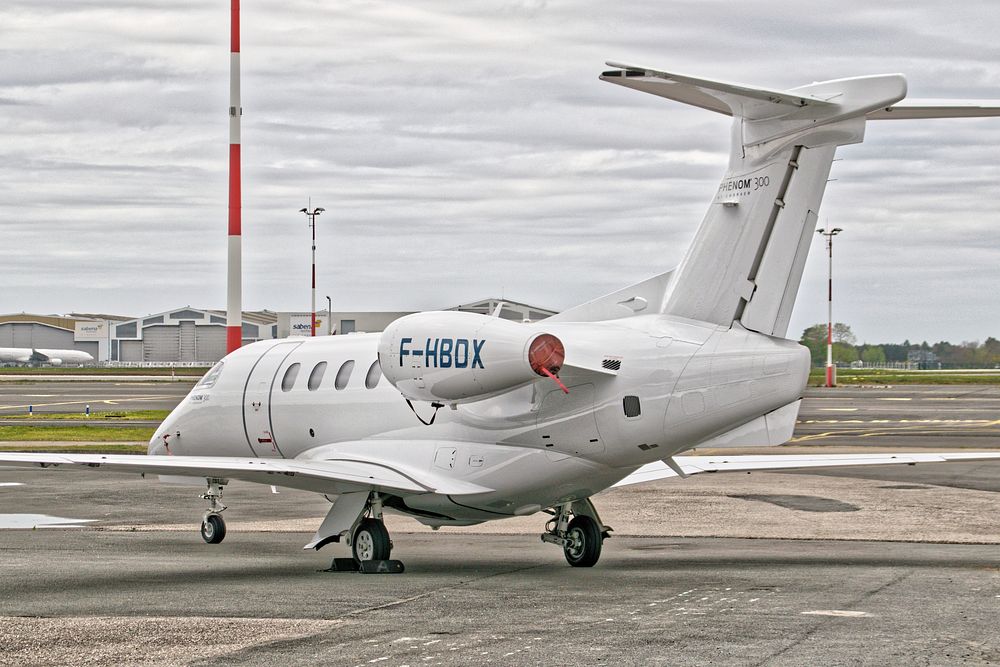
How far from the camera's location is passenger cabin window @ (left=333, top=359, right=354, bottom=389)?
19.4 m

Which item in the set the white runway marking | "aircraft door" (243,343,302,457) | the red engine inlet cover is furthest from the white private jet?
"aircraft door" (243,343,302,457)

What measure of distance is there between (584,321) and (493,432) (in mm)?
1847

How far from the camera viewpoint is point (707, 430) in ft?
50.0

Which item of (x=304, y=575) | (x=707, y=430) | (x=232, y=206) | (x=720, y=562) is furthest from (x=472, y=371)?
(x=232, y=206)

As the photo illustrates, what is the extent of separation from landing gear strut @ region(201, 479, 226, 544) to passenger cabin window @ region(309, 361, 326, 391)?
2259mm

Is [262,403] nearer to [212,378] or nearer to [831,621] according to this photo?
[212,378]

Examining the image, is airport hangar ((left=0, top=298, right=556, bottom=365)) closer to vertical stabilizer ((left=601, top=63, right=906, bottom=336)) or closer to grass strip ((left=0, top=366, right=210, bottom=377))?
grass strip ((left=0, top=366, right=210, bottom=377))

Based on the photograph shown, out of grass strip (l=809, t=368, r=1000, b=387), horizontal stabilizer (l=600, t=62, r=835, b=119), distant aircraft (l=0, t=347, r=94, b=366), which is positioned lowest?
grass strip (l=809, t=368, r=1000, b=387)

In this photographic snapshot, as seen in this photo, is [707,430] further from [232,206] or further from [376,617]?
[232,206]

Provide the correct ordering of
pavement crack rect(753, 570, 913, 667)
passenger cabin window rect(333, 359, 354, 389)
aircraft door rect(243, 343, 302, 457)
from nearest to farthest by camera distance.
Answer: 1. pavement crack rect(753, 570, 913, 667)
2. passenger cabin window rect(333, 359, 354, 389)
3. aircraft door rect(243, 343, 302, 457)

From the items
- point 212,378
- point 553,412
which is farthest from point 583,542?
point 212,378

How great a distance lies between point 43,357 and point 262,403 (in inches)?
6205

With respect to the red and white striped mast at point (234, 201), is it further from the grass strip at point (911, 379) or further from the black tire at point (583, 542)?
the grass strip at point (911, 379)

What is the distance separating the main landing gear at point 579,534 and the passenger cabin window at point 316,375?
14.4 feet
